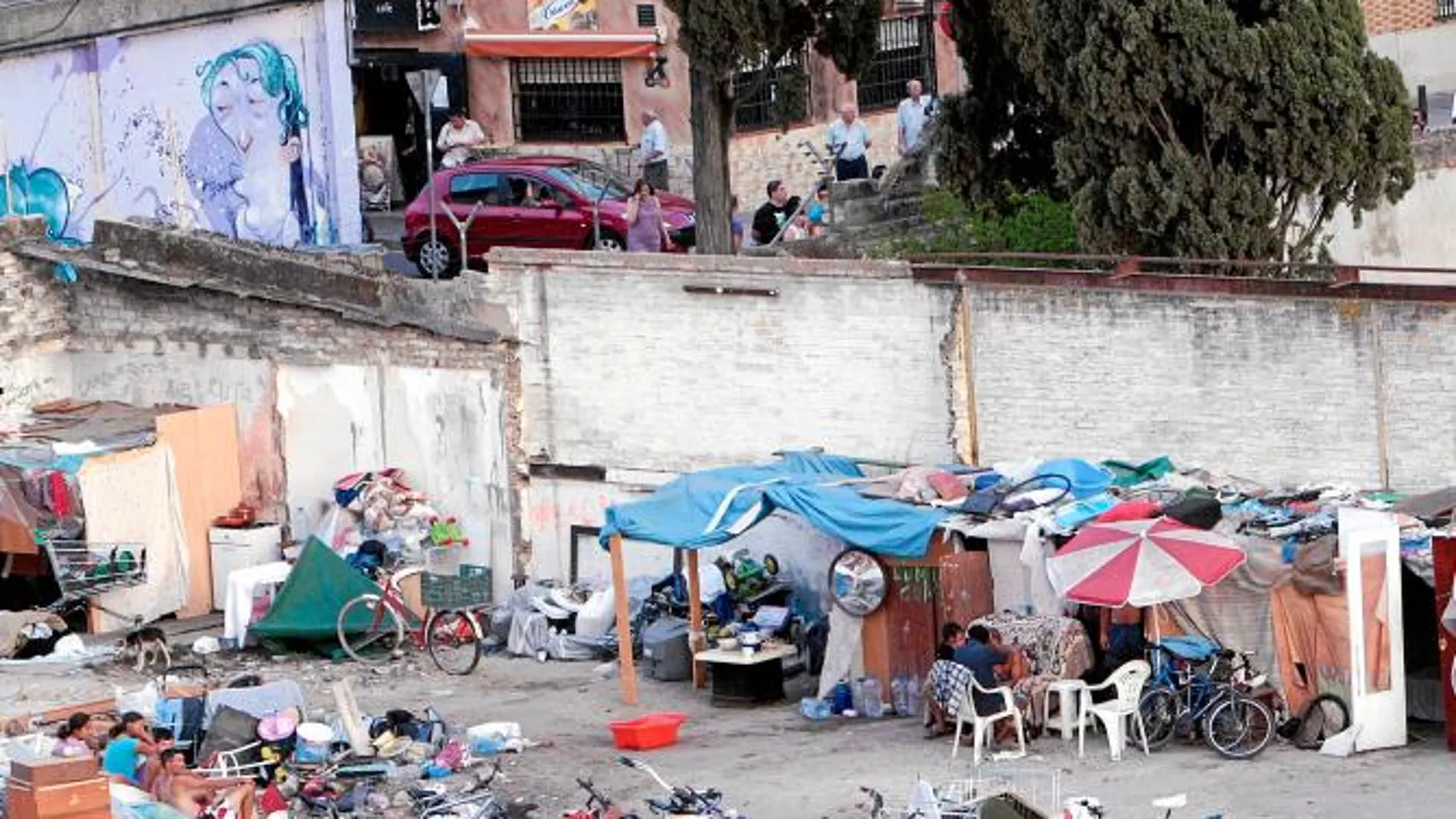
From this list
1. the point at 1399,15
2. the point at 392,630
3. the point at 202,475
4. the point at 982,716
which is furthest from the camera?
the point at 1399,15

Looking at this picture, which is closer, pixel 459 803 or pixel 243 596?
pixel 459 803

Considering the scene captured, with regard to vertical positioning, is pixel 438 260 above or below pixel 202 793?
above

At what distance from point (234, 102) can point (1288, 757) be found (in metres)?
18.8

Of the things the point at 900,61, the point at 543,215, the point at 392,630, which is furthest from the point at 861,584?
the point at 900,61

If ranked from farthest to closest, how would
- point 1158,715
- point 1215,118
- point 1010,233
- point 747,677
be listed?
point 1010,233, point 1215,118, point 747,677, point 1158,715

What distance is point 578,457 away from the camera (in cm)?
3144

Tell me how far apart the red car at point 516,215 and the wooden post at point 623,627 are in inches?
354

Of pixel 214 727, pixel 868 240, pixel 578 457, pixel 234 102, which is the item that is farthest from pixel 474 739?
pixel 234 102

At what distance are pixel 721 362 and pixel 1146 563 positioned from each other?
24.1ft

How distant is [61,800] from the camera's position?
73.5ft

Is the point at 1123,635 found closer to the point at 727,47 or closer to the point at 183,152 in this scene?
the point at 727,47

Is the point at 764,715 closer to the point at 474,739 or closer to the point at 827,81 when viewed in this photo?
the point at 474,739

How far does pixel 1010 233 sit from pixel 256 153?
31.8 feet

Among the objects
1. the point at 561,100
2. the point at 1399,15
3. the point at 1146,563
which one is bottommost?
the point at 1146,563
